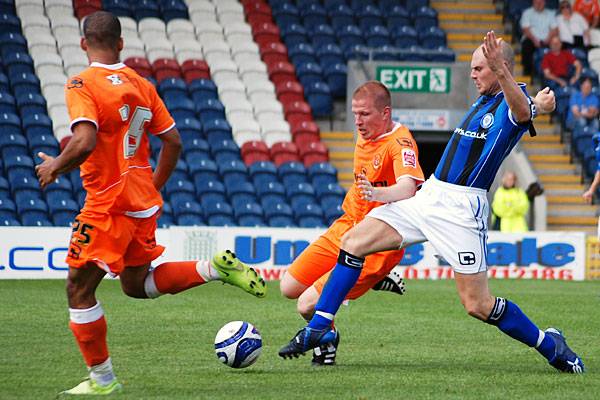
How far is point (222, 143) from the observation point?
2139 centimetres

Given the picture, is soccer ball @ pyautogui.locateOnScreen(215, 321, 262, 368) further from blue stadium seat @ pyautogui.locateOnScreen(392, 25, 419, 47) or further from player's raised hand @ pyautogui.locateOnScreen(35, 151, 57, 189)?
blue stadium seat @ pyautogui.locateOnScreen(392, 25, 419, 47)

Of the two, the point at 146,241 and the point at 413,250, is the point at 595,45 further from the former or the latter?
the point at 146,241

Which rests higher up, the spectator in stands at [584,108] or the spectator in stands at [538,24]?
the spectator in stands at [538,24]

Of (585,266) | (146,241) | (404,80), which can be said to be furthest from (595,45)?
(146,241)

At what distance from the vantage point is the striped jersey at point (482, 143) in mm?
7305

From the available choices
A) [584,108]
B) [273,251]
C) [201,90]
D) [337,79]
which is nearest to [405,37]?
[337,79]

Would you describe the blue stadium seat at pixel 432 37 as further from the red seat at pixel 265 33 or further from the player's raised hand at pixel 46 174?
the player's raised hand at pixel 46 174

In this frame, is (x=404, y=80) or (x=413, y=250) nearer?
(x=413, y=250)

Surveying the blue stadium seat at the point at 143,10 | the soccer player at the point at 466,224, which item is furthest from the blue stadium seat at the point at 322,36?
the soccer player at the point at 466,224

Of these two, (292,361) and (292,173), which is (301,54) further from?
(292,361)

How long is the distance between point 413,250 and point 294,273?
10384mm

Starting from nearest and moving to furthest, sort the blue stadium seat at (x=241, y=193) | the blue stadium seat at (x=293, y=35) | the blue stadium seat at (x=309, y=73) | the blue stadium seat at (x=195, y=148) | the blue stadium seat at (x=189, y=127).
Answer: the blue stadium seat at (x=241, y=193)
the blue stadium seat at (x=195, y=148)
the blue stadium seat at (x=189, y=127)
the blue stadium seat at (x=309, y=73)
the blue stadium seat at (x=293, y=35)

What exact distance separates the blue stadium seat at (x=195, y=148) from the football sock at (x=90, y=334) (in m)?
14.5

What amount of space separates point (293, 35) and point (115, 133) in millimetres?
17874
